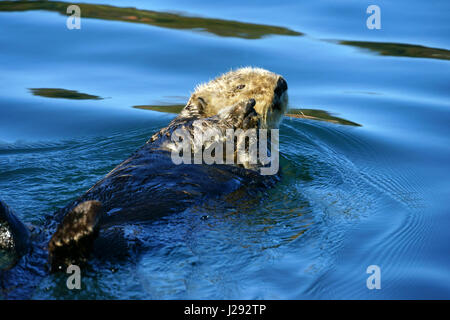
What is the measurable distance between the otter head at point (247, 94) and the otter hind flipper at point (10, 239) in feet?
6.35

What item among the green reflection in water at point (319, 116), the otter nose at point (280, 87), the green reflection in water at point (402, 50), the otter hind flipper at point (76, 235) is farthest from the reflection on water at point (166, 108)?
the otter hind flipper at point (76, 235)

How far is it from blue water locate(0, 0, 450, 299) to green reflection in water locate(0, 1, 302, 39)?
0.40 ft

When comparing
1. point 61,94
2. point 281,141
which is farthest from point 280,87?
point 61,94

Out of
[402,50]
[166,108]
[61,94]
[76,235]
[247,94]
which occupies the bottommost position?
[76,235]

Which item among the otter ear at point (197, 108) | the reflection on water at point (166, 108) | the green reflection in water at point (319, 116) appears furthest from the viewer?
the reflection on water at point (166, 108)

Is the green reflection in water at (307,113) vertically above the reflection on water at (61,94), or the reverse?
the reflection on water at (61,94)

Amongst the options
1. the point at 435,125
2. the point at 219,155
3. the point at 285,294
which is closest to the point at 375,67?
the point at 435,125

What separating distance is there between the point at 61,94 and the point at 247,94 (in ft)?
9.77

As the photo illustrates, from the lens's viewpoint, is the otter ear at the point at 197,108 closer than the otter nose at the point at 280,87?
No

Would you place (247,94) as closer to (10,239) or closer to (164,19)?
(10,239)

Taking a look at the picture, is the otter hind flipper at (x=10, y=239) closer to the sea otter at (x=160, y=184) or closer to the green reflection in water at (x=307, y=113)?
the sea otter at (x=160, y=184)

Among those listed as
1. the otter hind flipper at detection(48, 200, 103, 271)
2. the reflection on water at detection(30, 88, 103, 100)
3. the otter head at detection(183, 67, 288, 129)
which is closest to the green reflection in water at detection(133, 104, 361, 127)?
the reflection on water at detection(30, 88, 103, 100)

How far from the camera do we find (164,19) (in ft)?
28.6

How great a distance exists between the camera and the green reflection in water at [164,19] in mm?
8426
